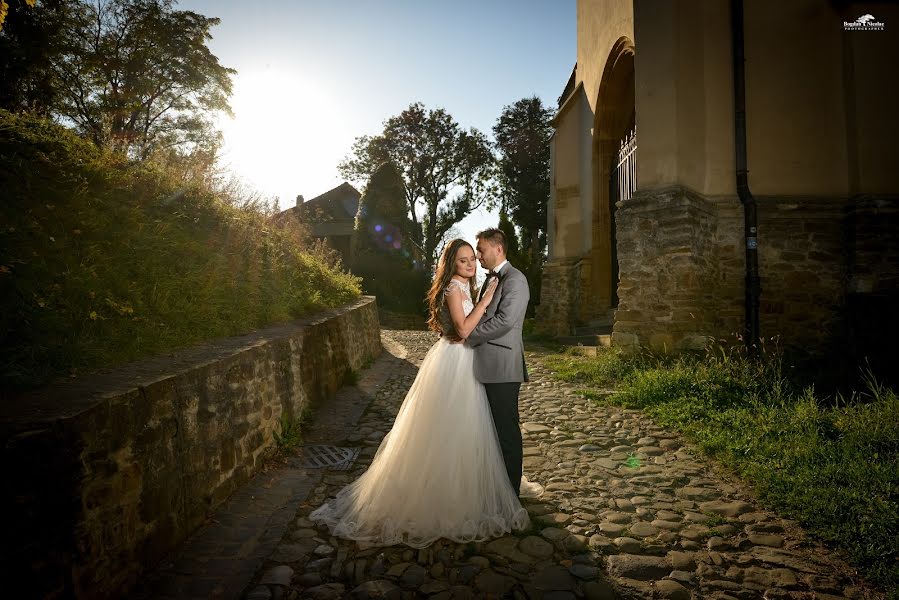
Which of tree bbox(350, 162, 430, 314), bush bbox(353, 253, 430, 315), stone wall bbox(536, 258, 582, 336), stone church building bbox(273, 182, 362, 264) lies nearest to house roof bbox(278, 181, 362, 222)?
stone church building bbox(273, 182, 362, 264)

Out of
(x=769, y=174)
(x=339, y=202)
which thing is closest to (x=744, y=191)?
(x=769, y=174)

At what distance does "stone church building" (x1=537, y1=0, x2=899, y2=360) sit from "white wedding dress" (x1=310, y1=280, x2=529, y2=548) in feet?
16.6

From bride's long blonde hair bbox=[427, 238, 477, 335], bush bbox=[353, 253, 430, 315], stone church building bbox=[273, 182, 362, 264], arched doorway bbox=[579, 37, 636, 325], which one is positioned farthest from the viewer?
stone church building bbox=[273, 182, 362, 264]

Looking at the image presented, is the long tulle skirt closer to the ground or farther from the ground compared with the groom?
closer to the ground

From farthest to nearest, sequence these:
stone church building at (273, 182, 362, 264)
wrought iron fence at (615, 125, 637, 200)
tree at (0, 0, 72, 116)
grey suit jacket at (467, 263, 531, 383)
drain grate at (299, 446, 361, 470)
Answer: stone church building at (273, 182, 362, 264), tree at (0, 0, 72, 116), wrought iron fence at (615, 125, 637, 200), drain grate at (299, 446, 361, 470), grey suit jacket at (467, 263, 531, 383)

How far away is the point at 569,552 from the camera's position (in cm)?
257

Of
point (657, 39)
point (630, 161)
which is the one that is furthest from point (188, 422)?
point (630, 161)

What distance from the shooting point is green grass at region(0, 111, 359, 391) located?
2.84 metres

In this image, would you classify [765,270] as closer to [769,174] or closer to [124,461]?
[769,174]

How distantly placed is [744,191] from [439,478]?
795 centimetres

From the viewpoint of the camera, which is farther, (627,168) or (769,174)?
(627,168)

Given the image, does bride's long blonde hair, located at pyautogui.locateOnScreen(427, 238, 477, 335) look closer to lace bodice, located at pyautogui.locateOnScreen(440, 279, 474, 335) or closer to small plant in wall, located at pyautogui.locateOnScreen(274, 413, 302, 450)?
lace bodice, located at pyautogui.locateOnScreen(440, 279, 474, 335)

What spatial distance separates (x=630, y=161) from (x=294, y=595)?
989cm

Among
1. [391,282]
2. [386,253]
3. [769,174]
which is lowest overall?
[391,282]
